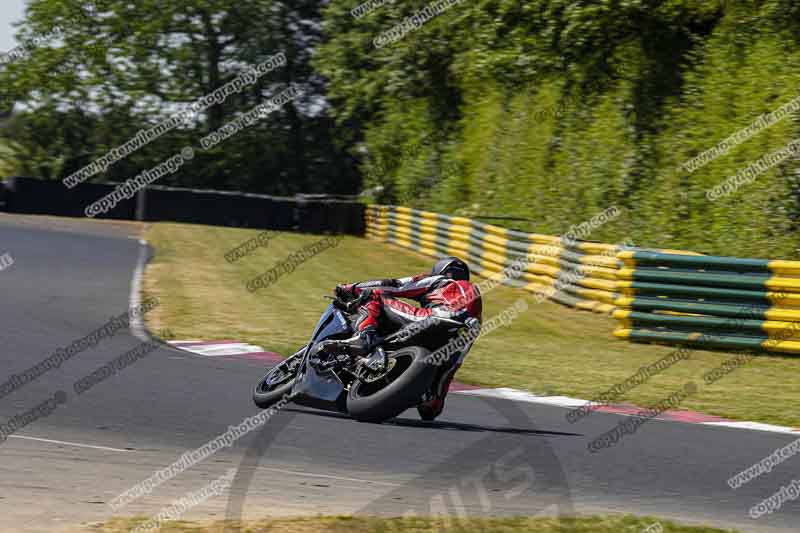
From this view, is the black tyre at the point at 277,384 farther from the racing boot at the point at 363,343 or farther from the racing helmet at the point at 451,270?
the racing helmet at the point at 451,270

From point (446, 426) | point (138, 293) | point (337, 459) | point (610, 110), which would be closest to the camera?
point (337, 459)

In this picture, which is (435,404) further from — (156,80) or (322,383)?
(156,80)

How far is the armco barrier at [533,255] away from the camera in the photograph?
1792 cm

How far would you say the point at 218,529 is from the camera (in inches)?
228

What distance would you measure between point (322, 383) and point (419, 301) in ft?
3.16

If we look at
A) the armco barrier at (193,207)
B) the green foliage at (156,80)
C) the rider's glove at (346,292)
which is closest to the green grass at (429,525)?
the rider's glove at (346,292)

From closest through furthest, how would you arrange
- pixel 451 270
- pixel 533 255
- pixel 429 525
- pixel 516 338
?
1. pixel 429 525
2. pixel 451 270
3. pixel 516 338
4. pixel 533 255

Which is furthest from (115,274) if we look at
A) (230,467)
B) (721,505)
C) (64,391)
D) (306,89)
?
(306,89)

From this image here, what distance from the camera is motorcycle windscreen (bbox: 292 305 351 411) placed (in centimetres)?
896

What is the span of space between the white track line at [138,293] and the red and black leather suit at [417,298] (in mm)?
4909

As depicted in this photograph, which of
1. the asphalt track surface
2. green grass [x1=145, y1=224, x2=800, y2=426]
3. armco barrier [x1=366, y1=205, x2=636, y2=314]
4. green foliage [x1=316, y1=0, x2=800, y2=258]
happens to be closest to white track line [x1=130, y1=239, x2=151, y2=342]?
green grass [x1=145, y1=224, x2=800, y2=426]

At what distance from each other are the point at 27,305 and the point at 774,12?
11.5 meters

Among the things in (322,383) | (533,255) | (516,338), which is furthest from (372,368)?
(533,255)

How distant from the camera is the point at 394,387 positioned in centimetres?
848
